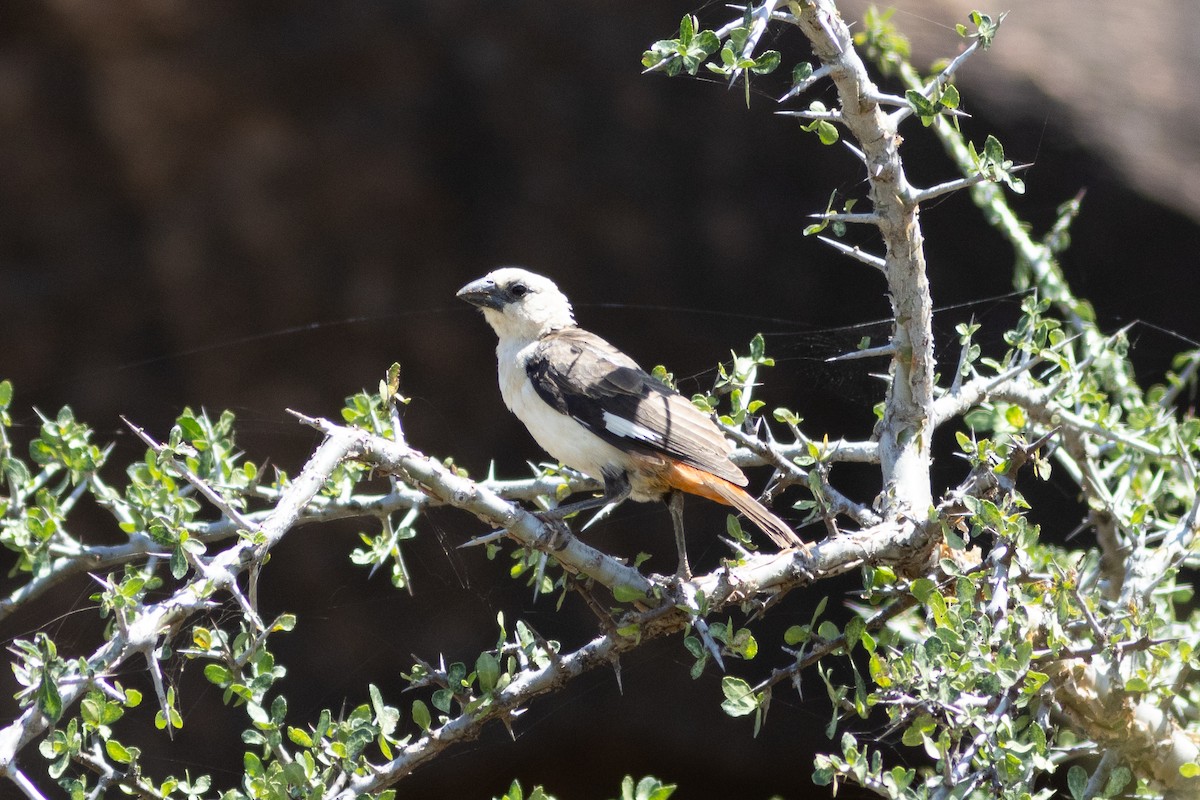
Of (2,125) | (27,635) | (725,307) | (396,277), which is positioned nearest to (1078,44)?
(725,307)

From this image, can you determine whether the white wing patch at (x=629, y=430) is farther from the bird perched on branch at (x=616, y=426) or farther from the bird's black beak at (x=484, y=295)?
the bird's black beak at (x=484, y=295)

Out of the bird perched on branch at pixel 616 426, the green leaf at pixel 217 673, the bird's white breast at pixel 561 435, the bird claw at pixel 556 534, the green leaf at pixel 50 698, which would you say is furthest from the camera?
the bird's white breast at pixel 561 435

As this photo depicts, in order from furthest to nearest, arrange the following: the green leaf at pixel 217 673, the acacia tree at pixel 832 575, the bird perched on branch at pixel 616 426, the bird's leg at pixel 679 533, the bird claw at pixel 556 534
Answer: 1. the bird perched on branch at pixel 616 426
2. the bird's leg at pixel 679 533
3. the bird claw at pixel 556 534
4. the green leaf at pixel 217 673
5. the acacia tree at pixel 832 575

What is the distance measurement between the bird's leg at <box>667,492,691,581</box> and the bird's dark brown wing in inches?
7.8

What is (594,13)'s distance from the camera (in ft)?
18.4

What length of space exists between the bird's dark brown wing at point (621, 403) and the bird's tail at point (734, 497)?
43 millimetres

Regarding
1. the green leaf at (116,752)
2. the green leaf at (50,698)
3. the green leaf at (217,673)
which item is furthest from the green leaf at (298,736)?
the green leaf at (50,698)

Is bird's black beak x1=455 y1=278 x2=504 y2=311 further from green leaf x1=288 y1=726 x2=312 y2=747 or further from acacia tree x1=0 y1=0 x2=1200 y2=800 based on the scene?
green leaf x1=288 y1=726 x2=312 y2=747

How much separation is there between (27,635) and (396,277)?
2.80 metres

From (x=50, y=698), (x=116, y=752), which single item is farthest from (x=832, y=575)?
(x=50, y=698)

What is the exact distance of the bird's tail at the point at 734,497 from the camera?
2.77 m

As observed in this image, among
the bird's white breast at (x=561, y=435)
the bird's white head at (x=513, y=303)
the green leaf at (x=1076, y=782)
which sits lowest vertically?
the green leaf at (x=1076, y=782)

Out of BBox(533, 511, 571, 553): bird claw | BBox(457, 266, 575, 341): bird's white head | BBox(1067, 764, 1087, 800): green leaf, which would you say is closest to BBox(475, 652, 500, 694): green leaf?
BBox(533, 511, 571, 553): bird claw

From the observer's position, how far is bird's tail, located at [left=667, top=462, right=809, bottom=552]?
2770 mm
